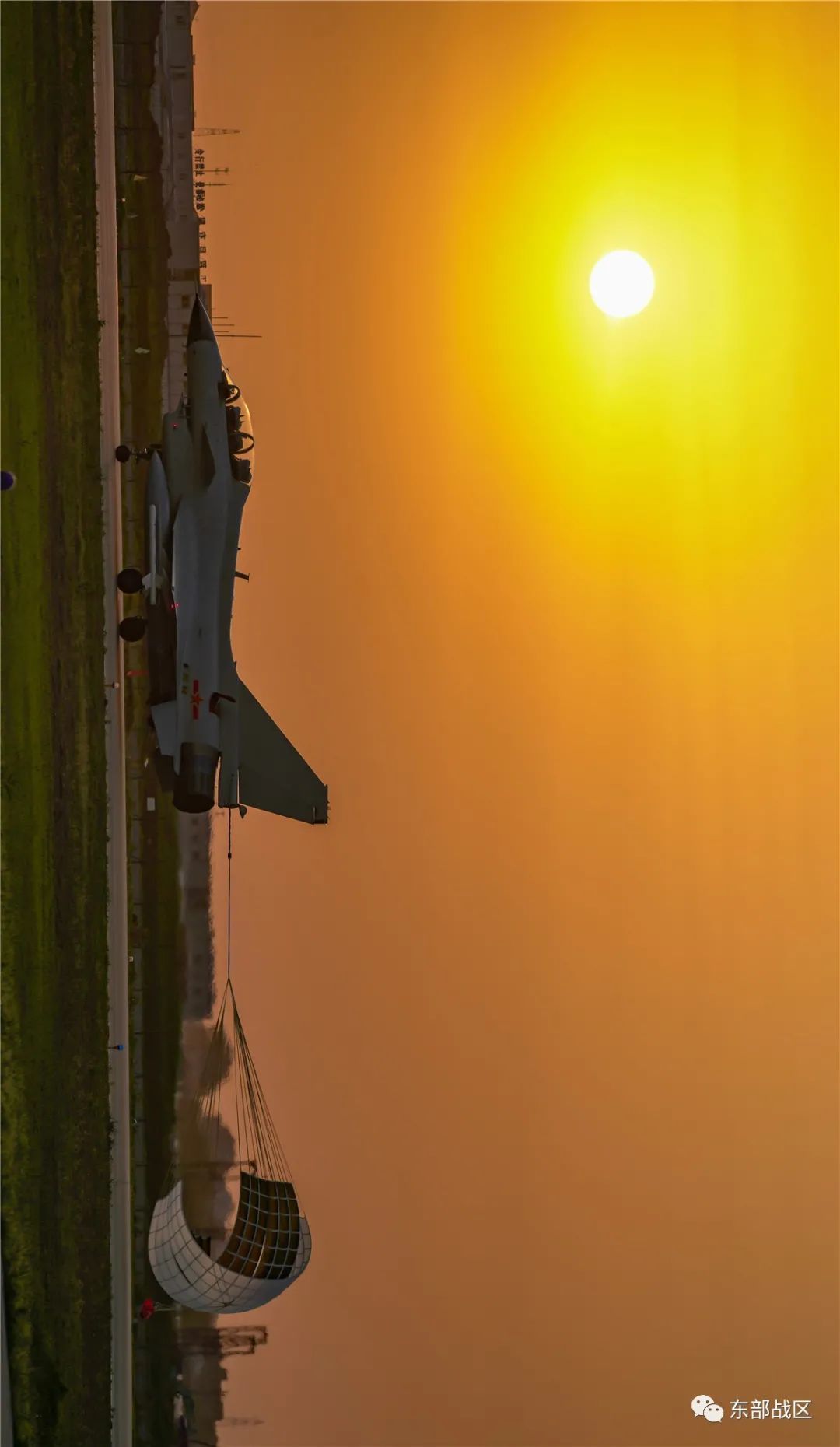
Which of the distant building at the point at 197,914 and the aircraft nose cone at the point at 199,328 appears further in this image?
the distant building at the point at 197,914

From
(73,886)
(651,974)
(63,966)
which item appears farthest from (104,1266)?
(651,974)

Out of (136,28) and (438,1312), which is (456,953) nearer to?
(438,1312)

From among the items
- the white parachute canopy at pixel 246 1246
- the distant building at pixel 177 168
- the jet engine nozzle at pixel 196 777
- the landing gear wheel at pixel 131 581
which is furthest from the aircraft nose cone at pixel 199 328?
the white parachute canopy at pixel 246 1246

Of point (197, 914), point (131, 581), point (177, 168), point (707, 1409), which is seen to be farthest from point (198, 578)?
point (707, 1409)

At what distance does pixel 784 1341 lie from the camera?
765 cm

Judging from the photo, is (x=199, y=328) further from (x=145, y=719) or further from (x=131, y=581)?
(x=145, y=719)

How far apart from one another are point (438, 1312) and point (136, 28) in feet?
33.7

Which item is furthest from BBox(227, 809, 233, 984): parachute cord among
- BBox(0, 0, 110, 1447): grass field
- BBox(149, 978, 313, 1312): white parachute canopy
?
BBox(0, 0, 110, 1447): grass field

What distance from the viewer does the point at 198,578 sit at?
22.4ft

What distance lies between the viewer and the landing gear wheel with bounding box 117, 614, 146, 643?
7297mm

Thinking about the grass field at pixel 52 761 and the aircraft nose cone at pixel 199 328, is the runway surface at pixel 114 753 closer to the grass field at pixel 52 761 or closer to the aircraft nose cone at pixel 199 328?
the grass field at pixel 52 761

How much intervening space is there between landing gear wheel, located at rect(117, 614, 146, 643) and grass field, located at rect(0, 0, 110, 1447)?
0.66 ft

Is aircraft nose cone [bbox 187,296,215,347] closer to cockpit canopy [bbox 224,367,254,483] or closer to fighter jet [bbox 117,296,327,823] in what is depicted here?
fighter jet [bbox 117,296,327,823]

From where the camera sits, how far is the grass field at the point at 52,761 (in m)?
7.10
